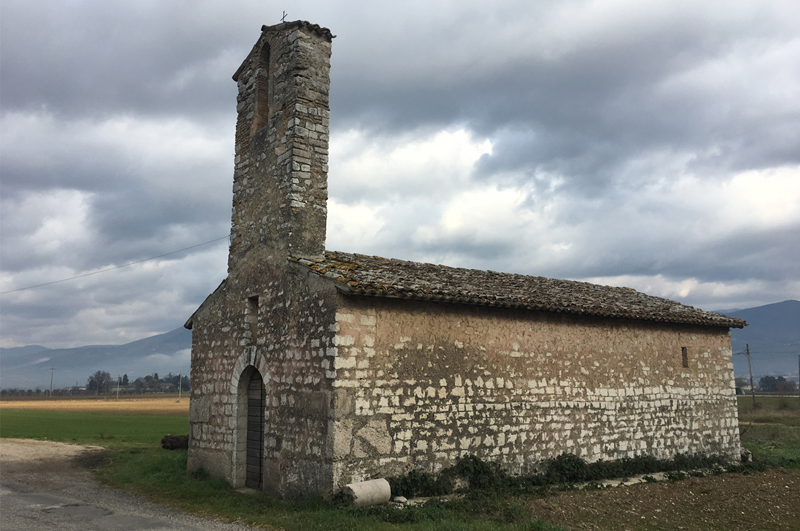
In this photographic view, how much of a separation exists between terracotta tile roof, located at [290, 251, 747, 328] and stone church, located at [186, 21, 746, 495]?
0.22ft

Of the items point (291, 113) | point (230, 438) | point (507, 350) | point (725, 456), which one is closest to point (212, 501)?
point (230, 438)

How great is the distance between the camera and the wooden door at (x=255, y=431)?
1238 centimetres

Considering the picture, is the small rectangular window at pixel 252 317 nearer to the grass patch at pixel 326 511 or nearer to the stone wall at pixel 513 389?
the grass patch at pixel 326 511

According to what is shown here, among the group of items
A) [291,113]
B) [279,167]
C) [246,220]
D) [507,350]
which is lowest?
[507,350]

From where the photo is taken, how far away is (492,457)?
39.5 ft

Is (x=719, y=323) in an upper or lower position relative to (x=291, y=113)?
lower

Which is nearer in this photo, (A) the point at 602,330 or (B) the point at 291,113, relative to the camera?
(B) the point at 291,113

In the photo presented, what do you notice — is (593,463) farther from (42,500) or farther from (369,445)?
(42,500)

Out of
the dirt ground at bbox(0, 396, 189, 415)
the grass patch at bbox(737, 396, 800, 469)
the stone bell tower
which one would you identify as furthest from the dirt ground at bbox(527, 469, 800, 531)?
the dirt ground at bbox(0, 396, 189, 415)

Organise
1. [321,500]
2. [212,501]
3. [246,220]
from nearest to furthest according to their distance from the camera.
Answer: [321,500] < [212,501] < [246,220]

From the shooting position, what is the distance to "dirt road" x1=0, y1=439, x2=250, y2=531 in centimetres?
909

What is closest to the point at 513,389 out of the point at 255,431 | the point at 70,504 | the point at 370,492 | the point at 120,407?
the point at 370,492

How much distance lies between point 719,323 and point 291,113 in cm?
1355

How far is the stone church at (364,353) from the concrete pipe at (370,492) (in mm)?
355
